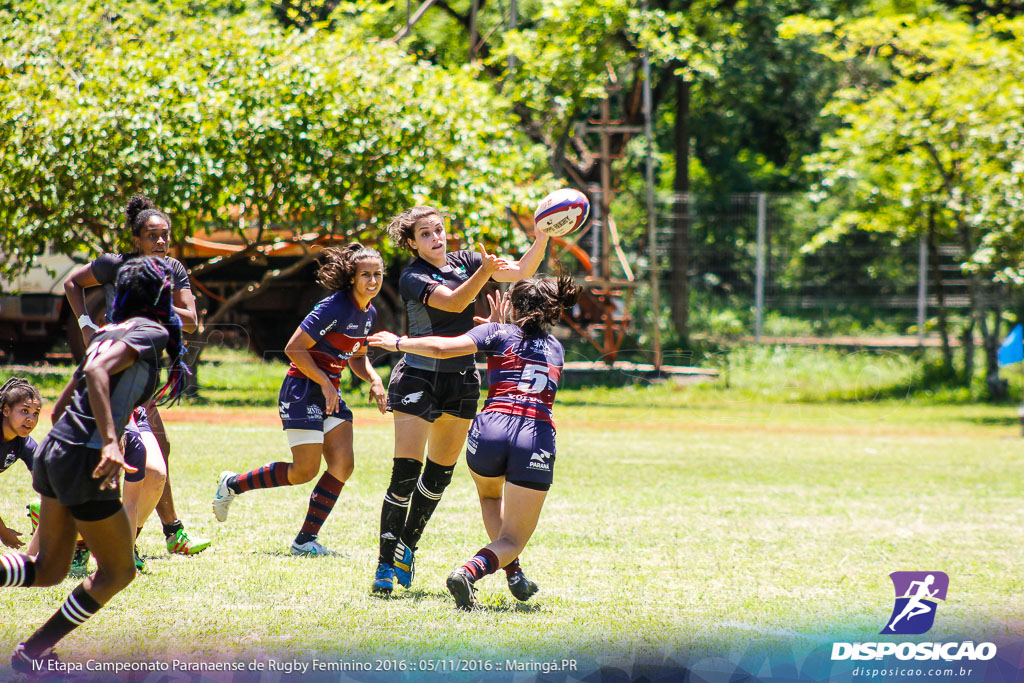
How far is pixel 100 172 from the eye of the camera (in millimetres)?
14203

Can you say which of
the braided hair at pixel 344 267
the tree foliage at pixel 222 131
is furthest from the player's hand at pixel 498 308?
the tree foliage at pixel 222 131

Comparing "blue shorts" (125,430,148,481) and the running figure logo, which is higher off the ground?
"blue shorts" (125,430,148,481)

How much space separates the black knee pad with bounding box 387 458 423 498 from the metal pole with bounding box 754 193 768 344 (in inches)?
677

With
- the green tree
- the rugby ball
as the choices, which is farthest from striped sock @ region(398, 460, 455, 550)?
the green tree

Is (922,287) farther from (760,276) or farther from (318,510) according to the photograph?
(318,510)

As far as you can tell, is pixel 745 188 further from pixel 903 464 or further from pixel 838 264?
pixel 903 464

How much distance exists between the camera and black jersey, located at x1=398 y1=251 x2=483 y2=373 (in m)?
5.64

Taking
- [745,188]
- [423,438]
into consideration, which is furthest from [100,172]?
[745,188]

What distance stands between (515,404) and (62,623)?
2317mm

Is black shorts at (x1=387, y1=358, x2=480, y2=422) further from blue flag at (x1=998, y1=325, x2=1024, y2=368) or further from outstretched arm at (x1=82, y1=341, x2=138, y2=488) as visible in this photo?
blue flag at (x1=998, y1=325, x2=1024, y2=368)

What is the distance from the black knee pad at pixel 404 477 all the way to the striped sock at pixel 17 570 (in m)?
2.00

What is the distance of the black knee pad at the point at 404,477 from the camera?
5828 millimetres

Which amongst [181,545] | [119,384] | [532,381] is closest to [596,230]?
[181,545]

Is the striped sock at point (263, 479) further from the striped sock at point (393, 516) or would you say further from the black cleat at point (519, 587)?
the black cleat at point (519, 587)
